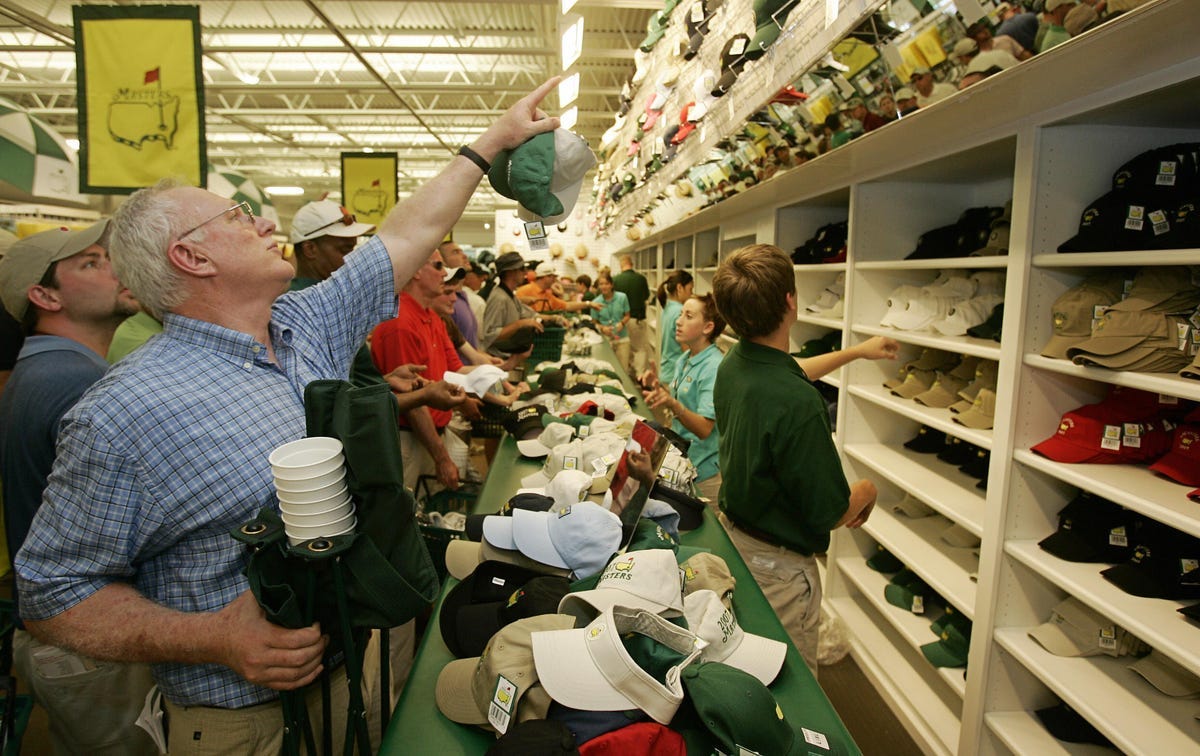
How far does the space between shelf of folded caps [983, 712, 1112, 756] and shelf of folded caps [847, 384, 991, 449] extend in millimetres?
1014

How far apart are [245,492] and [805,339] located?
4.31 metres

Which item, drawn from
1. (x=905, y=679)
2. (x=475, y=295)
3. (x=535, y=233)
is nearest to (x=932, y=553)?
(x=905, y=679)

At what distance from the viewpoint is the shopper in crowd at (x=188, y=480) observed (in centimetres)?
115

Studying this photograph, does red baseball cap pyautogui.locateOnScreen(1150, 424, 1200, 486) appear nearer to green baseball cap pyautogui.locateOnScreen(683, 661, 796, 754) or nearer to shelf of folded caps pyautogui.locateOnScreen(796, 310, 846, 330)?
green baseball cap pyautogui.locateOnScreen(683, 661, 796, 754)

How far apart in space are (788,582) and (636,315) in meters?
8.08

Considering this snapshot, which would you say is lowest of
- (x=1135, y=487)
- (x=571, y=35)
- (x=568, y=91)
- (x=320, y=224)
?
(x=1135, y=487)

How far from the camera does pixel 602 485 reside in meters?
2.04

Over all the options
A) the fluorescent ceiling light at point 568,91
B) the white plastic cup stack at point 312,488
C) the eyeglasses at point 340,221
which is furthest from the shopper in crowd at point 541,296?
the white plastic cup stack at point 312,488

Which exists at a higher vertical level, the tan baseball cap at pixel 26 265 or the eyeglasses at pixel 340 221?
the eyeglasses at pixel 340 221

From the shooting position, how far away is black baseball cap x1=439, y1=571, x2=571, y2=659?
4.70 ft

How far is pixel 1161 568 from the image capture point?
199 cm

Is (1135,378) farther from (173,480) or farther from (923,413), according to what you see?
(173,480)

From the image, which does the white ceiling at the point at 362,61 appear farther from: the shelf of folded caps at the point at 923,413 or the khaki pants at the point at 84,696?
the khaki pants at the point at 84,696

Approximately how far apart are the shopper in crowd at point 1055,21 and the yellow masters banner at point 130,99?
347cm
